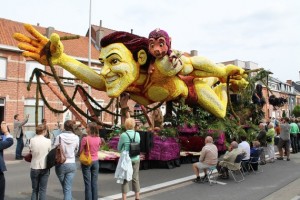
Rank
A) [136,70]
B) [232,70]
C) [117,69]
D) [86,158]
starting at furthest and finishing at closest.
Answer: [232,70] → [136,70] → [117,69] → [86,158]

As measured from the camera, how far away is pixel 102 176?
9.26 meters

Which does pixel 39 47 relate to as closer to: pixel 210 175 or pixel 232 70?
pixel 210 175

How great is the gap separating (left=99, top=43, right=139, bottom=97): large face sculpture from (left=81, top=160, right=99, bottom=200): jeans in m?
3.89

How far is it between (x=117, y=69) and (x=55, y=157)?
15.6 ft

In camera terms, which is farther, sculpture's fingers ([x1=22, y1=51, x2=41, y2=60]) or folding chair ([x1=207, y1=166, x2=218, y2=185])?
sculpture's fingers ([x1=22, y1=51, x2=41, y2=60])

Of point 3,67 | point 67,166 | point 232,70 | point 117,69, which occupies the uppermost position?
point 3,67

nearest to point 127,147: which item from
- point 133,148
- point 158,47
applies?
point 133,148

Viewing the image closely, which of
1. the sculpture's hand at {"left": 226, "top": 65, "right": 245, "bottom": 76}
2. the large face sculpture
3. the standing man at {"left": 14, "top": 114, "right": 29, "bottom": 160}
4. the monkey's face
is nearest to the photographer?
the monkey's face

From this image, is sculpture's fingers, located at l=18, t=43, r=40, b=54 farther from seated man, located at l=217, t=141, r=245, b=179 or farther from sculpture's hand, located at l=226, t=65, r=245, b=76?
sculpture's hand, located at l=226, t=65, r=245, b=76

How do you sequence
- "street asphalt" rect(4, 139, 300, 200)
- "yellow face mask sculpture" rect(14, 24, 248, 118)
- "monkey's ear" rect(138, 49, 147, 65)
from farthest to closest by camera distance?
"monkey's ear" rect(138, 49, 147, 65) → "yellow face mask sculpture" rect(14, 24, 248, 118) → "street asphalt" rect(4, 139, 300, 200)

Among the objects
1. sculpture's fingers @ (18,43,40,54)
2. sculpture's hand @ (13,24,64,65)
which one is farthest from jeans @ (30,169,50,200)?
sculpture's fingers @ (18,43,40,54)

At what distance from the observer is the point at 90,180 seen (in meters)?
6.23

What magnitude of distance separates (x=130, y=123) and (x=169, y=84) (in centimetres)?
458

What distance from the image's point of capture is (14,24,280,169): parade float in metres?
10.0
